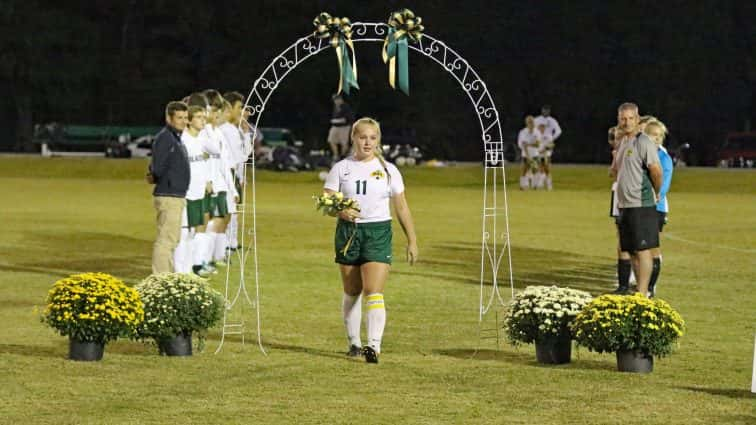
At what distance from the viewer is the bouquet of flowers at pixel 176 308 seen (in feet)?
39.5

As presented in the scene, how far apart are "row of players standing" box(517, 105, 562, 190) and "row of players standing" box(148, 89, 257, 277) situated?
21.5 m

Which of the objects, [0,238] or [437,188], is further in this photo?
[437,188]

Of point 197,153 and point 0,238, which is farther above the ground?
point 197,153

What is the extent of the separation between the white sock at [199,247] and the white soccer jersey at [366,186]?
6974mm

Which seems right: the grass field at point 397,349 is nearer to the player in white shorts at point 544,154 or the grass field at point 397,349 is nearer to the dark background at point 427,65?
the player in white shorts at point 544,154

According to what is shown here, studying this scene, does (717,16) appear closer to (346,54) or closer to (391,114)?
(391,114)

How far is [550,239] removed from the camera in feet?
85.1

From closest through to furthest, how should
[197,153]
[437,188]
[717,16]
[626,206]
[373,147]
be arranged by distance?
[373,147], [626,206], [197,153], [437,188], [717,16]

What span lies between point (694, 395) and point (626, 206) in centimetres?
490

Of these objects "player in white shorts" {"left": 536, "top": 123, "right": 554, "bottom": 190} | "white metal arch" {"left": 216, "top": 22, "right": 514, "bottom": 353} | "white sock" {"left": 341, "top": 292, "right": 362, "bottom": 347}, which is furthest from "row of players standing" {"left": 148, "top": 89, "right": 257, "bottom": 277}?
"player in white shorts" {"left": 536, "top": 123, "right": 554, "bottom": 190}

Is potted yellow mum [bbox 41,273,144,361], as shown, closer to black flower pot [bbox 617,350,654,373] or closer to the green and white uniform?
the green and white uniform

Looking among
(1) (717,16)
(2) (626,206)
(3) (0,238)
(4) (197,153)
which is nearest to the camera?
(2) (626,206)

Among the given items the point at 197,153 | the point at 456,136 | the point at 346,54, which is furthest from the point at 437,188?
the point at 346,54

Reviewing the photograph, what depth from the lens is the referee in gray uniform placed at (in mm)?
15266
